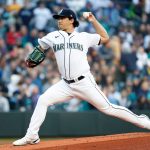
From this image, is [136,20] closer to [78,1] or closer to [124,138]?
[78,1]

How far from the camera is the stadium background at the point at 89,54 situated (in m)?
13.8

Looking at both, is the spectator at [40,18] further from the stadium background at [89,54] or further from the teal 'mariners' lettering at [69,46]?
the teal 'mariners' lettering at [69,46]

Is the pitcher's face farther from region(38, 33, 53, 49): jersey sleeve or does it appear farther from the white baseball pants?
the white baseball pants

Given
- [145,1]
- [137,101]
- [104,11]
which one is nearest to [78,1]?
[104,11]

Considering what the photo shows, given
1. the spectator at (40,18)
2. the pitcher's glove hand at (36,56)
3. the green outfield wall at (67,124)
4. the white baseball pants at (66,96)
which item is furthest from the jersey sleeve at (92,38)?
the spectator at (40,18)

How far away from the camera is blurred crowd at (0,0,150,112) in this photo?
45.4ft

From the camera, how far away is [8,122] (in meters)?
13.6

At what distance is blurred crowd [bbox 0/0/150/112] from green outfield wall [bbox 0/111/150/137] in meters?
0.30

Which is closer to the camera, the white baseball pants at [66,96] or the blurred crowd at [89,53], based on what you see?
the white baseball pants at [66,96]

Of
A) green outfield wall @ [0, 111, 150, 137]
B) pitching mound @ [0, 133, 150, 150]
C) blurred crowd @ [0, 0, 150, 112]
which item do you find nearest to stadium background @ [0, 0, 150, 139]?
blurred crowd @ [0, 0, 150, 112]

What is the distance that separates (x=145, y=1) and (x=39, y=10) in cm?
312

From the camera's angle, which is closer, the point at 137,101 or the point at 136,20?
the point at 137,101

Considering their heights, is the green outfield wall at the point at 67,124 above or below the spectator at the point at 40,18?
below

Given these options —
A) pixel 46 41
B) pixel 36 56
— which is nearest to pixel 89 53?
pixel 36 56
